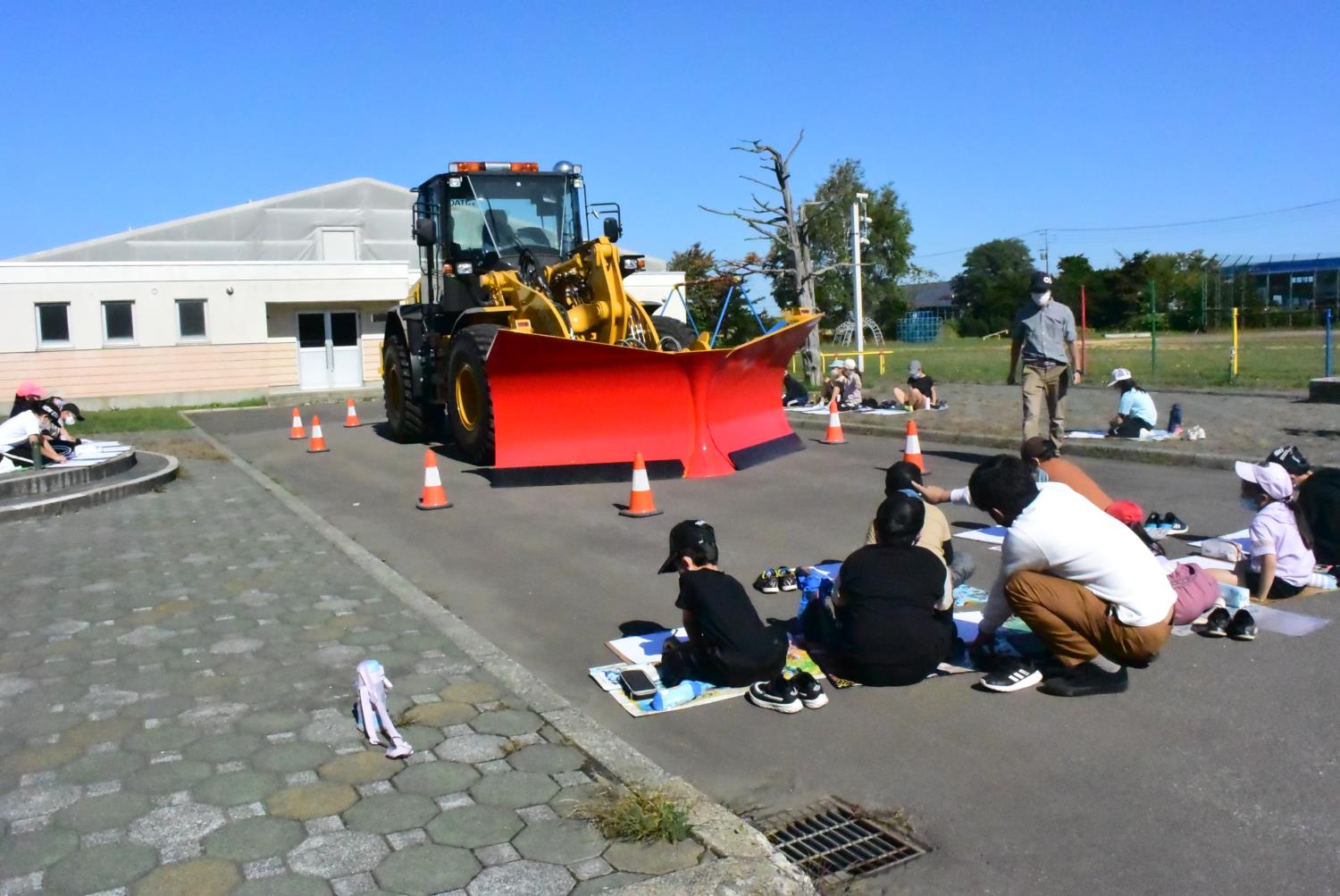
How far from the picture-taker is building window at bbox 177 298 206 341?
2942 centimetres

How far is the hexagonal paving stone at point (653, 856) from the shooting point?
3576 mm

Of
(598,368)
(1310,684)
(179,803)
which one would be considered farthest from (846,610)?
(598,368)

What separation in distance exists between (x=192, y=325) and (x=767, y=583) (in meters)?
26.4

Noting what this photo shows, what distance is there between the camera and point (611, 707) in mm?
5211

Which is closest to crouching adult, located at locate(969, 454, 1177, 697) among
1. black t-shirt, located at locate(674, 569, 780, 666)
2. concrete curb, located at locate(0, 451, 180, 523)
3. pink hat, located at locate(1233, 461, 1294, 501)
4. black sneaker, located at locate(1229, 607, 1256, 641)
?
black sneaker, located at locate(1229, 607, 1256, 641)

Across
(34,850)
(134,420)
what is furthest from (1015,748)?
(134,420)

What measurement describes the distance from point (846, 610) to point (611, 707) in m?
1.18

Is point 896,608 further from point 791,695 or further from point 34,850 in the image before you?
point 34,850

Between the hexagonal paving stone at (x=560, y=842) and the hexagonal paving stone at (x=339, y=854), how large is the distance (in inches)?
18.0

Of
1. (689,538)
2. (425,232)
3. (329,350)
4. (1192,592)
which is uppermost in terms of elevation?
(425,232)

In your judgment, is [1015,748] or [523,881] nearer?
[523,881]

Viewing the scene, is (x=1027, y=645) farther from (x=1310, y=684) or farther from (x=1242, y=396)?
(x=1242, y=396)

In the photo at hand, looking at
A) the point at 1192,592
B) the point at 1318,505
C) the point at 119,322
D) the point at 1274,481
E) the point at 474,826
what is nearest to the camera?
the point at 474,826

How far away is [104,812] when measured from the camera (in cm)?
405
